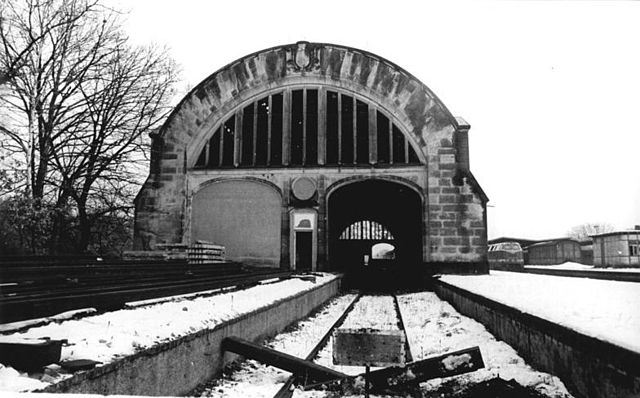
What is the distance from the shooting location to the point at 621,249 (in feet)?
88.8

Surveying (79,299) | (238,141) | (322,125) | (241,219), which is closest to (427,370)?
(79,299)

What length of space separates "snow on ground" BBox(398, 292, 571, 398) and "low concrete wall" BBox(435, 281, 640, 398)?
138mm

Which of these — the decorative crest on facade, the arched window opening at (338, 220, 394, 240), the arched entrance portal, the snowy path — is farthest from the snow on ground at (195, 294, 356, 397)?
the arched window opening at (338, 220, 394, 240)

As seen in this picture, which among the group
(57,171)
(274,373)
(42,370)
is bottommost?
(274,373)

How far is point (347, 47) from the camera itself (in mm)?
21750

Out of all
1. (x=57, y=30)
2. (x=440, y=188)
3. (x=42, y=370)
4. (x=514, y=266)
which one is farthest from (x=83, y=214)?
(x=514, y=266)

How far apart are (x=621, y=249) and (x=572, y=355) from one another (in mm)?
25920

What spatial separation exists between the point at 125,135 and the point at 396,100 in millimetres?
12824

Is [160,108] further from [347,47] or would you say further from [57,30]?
[347,47]

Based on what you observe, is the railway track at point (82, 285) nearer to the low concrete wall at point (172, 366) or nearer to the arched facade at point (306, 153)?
the low concrete wall at point (172, 366)

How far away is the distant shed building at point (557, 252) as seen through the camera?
130 feet

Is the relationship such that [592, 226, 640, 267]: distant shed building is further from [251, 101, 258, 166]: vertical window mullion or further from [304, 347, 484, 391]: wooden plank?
[304, 347, 484, 391]: wooden plank

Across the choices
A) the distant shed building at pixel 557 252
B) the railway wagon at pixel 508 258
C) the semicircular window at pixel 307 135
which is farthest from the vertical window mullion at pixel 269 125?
the distant shed building at pixel 557 252

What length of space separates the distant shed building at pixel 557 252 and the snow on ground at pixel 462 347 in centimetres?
2948
